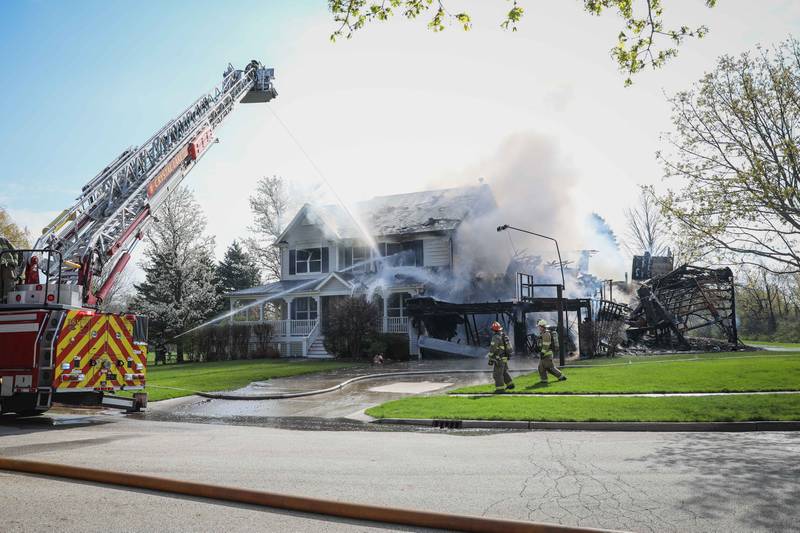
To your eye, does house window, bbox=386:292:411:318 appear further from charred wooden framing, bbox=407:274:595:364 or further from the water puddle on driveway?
the water puddle on driveway

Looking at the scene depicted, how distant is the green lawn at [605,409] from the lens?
9.71 m

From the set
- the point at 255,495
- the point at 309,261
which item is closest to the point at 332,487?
the point at 255,495

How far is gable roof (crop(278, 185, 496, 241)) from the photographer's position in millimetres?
31766

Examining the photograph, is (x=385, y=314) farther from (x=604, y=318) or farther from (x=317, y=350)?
(x=604, y=318)

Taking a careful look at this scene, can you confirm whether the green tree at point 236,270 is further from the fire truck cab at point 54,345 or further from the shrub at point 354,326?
the fire truck cab at point 54,345

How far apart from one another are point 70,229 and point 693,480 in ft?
39.6

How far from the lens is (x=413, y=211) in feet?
111

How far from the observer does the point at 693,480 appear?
567 centimetres

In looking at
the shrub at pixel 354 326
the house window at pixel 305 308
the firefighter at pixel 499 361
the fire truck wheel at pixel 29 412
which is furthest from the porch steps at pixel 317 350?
the fire truck wheel at pixel 29 412

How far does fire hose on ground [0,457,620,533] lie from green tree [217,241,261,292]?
41.4m

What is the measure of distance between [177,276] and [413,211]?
14.7 meters

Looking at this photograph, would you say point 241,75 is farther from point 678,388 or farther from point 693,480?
point 693,480

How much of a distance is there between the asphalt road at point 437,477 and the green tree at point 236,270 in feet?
125

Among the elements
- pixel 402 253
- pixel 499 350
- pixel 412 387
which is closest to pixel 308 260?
pixel 402 253
